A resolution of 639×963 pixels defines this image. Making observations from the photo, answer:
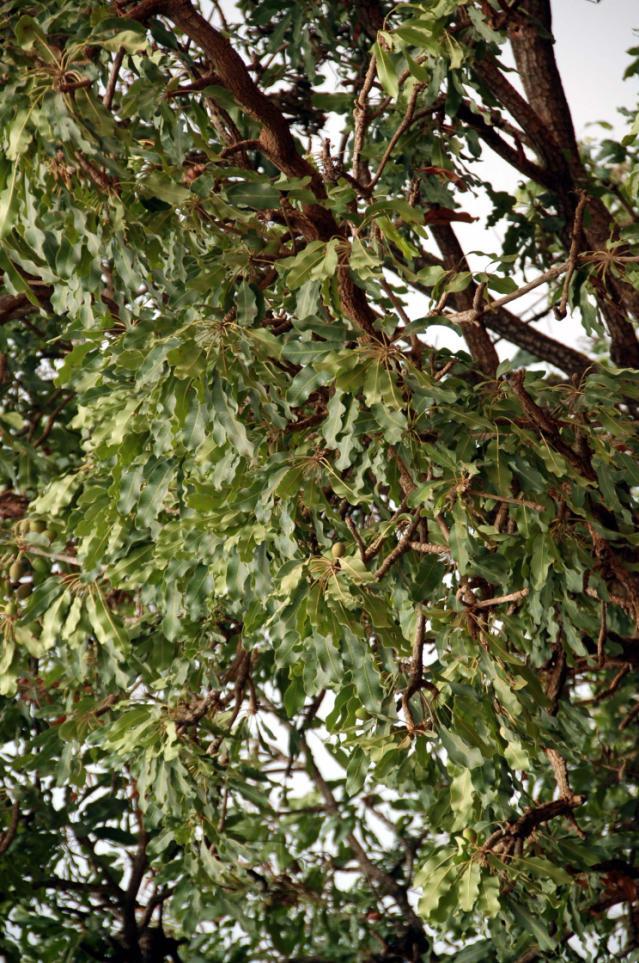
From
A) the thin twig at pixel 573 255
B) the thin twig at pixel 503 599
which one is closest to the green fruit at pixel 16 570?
the thin twig at pixel 503 599

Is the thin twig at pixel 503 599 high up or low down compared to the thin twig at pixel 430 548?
down

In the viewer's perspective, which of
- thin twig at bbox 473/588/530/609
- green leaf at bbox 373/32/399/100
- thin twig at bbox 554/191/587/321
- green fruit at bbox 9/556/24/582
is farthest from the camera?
green fruit at bbox 9/556/24/582

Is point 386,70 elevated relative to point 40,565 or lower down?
elevated

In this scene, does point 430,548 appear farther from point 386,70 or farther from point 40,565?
point 40,565

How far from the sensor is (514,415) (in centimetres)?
187

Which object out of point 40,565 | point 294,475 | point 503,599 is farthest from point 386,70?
point 40,565

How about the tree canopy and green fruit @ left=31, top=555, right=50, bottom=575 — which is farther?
green fruit @ left=31, top=555, right=50, bottom=575

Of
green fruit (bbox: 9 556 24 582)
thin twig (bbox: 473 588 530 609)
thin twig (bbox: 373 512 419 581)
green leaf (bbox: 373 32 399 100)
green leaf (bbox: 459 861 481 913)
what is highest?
green leaf (bbox: 373 32 399 100)

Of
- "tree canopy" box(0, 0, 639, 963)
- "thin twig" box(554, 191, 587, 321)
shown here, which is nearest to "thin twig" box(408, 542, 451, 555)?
"tree canopy" box(0, 0, 639, 963)

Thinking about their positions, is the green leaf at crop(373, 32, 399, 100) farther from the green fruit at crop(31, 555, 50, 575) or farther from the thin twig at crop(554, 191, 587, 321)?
the green fruit at crop(31, 555, 50, 575)

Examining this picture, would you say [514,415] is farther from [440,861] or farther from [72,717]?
[72,717]

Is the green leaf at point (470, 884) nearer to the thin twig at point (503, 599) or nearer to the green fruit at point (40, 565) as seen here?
the thin twig at point (503, 599)

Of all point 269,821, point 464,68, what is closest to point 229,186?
point 464,68

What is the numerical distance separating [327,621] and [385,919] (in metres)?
1.86
